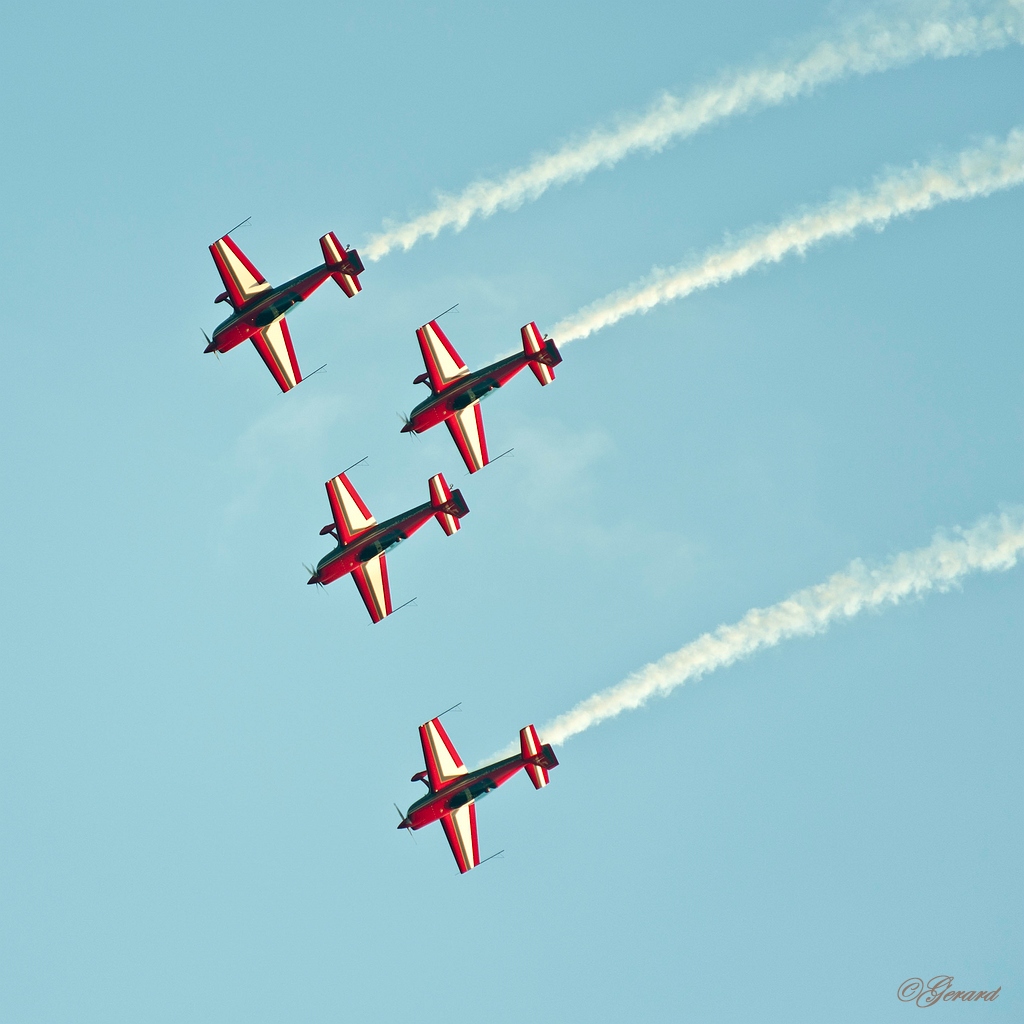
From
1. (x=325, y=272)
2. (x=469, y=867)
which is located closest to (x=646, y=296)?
(x=325, y=272)

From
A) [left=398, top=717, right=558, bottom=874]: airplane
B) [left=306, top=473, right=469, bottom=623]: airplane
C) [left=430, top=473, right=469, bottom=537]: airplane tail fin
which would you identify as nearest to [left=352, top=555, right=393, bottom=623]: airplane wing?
[left=306, top=473, right=469, bottom=623]: airplane

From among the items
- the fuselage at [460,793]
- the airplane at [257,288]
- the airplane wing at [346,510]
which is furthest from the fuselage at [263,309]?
the fuselage at [460,793]

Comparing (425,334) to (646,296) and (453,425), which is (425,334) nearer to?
(453,425)

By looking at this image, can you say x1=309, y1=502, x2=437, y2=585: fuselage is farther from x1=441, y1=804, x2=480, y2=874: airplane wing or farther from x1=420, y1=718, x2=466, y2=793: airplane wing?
x1=441, y1=804, x2=480, y2=874: airplane wing

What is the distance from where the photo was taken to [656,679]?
46.1 meters

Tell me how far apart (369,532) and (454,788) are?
34.3ft

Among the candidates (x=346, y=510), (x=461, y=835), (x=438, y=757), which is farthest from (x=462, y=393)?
(x=461, y=835)

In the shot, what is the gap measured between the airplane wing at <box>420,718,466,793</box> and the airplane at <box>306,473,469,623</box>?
482 cm

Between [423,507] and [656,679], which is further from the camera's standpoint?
[423,507]

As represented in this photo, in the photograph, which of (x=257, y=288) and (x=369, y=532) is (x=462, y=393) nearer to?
(x=369, y=532)

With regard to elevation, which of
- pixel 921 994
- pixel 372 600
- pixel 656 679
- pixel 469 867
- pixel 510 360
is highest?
pixel 510 360

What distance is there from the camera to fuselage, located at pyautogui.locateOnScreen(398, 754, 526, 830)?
Answer: 1901 inches

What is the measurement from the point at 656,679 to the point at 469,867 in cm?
1073

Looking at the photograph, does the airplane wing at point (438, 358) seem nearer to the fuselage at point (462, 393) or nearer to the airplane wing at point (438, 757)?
the fuselage at point (462, 393)
